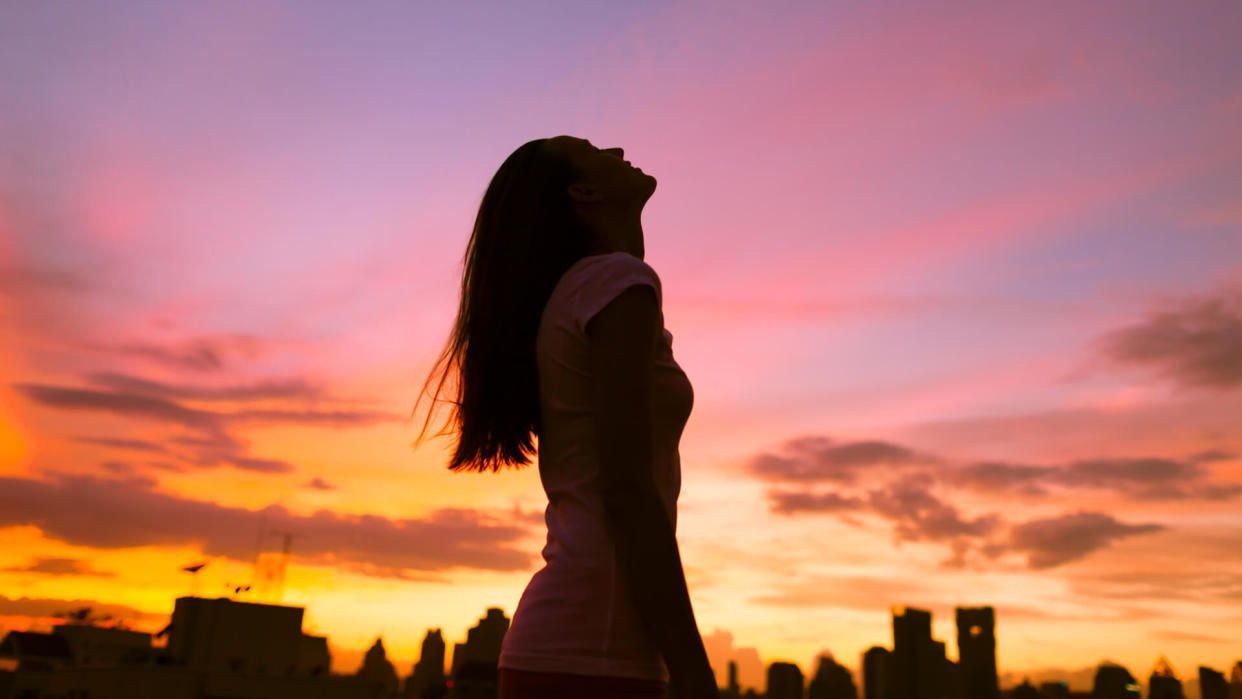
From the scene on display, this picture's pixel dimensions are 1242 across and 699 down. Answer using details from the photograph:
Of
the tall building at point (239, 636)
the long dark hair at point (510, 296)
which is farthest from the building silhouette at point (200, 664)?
the long dark hair at point (510, 296)

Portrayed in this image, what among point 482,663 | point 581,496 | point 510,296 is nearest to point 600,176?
point 510,296

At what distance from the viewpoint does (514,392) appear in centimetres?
283

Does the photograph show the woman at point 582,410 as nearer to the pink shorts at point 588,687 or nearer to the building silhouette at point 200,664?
the pink shorts at point 588,687

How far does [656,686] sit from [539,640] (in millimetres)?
301

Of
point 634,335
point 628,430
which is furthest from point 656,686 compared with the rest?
point 634,335

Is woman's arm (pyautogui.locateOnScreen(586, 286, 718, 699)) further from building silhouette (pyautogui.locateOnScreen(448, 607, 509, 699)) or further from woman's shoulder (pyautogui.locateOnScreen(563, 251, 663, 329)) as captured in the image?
building silhouette (pyautogui.locateOnScreen(448, 607, 509, 699))

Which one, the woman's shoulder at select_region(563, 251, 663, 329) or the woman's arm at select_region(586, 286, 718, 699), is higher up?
the woman's shoulder at select_region(563, 251, 663, 329)

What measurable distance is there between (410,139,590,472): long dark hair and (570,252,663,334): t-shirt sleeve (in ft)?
1.05

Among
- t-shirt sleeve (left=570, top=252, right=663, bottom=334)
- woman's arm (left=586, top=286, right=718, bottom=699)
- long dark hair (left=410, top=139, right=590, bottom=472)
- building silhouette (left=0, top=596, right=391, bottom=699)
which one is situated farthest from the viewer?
building silhouette (left=0, top=596, right=391, bottom=699)

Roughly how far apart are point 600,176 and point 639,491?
112 centimetres

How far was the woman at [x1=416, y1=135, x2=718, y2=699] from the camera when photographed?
2.27 m

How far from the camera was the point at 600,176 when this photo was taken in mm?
2979

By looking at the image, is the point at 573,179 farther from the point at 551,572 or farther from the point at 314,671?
the point at 314,671

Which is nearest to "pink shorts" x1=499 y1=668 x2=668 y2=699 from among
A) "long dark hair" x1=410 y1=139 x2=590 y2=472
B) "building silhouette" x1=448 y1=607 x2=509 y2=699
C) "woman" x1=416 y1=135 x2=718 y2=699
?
"woman" x1=416 y1=135 x2=718 y2=699
